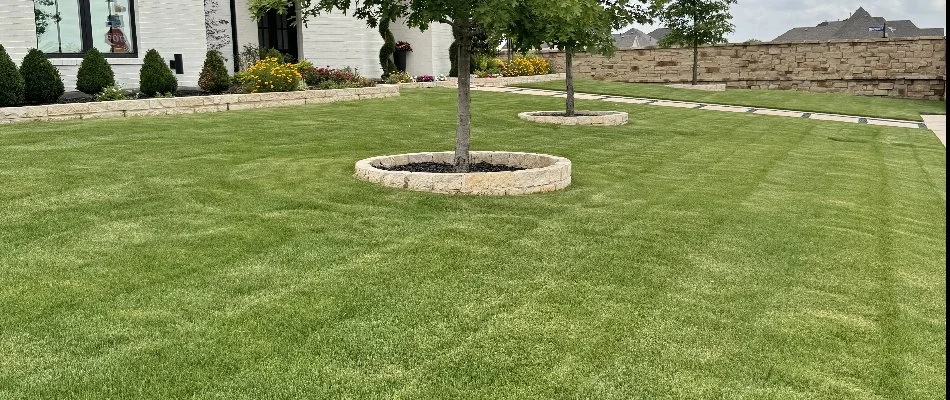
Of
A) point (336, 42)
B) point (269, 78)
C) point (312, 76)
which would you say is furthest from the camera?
point (336, 42)

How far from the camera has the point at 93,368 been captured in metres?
3.45

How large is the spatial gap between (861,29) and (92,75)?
199 ft

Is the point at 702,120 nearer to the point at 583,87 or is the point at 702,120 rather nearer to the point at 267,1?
the point at 583,87

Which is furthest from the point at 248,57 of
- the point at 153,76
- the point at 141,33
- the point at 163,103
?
the point at 163,103

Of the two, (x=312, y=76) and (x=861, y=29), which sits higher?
(x=861, y=29)

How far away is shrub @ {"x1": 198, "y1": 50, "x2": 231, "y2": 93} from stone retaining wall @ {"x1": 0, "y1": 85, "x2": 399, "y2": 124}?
1.18 metres

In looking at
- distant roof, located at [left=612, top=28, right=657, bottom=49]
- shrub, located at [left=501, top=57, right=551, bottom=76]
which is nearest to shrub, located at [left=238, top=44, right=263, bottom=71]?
shrub, located at [left=501, top=57, right=551, bottom=76]

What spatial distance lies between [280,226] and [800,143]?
430 inches

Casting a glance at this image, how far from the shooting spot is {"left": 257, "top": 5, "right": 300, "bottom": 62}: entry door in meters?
22.9

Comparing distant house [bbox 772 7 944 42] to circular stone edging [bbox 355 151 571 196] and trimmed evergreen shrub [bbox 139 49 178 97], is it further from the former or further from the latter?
circular stone edging [bbox 355 151 571 196]

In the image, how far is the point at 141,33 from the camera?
17.7m

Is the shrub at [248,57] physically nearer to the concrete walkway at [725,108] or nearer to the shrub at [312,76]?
the shrub at [312,76]

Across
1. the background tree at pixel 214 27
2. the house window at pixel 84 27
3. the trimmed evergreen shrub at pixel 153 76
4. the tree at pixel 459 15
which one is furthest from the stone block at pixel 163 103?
the tree at pixel 459 15

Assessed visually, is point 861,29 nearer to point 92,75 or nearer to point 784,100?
point 784,100
